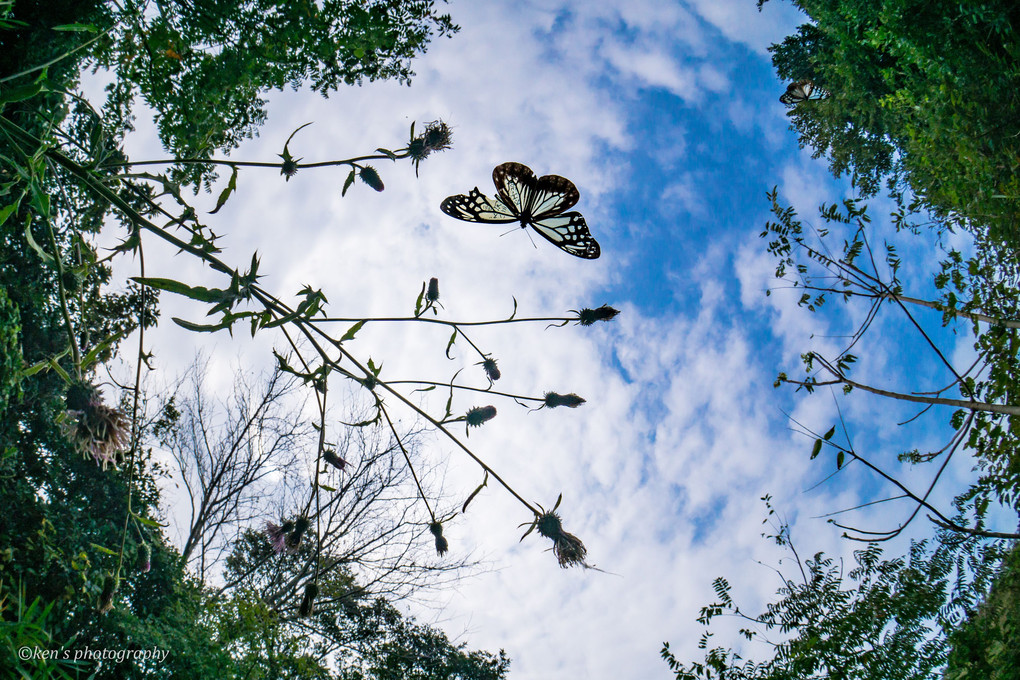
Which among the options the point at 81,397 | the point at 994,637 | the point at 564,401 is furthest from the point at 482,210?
the point at 994,637

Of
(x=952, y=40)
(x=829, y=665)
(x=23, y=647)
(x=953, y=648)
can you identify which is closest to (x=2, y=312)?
(x=23, y=647)

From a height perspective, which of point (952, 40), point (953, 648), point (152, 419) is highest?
point (952, 40)

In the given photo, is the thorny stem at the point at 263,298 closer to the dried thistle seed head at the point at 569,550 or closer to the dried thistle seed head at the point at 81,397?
the dried thistle seed head at the point at 569,550

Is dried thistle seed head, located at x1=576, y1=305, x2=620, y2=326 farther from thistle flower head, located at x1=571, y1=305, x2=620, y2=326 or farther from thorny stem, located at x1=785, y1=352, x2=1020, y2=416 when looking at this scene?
thorny stem, located at x1=785, y1=352, x2=1020, y2=416

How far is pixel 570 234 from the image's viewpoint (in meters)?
1.88

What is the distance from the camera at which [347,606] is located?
809 centimetres

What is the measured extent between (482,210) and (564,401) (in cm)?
104

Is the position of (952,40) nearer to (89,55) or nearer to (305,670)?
(89,55)

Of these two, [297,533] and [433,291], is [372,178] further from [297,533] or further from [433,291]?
[297,533]

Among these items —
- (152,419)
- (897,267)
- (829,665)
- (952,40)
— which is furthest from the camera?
(152,419)

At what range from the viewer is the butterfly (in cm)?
176

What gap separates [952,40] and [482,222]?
15.2 ft

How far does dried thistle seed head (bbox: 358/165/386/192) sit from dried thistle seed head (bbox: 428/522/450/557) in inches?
29.2

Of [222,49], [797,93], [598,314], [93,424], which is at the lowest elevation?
[93,424]
